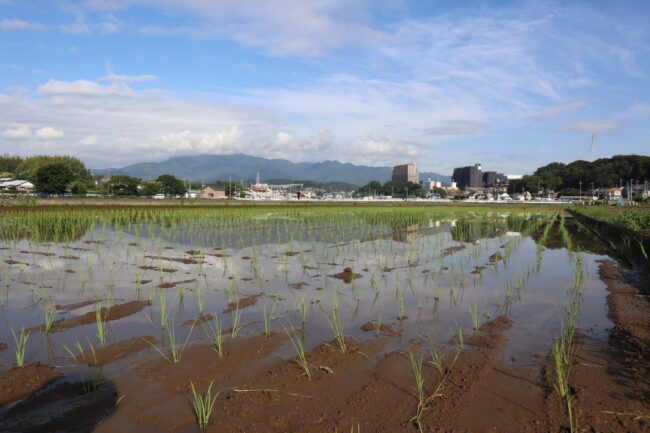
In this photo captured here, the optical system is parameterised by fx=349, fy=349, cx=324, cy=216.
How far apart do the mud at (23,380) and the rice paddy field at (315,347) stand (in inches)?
0.6

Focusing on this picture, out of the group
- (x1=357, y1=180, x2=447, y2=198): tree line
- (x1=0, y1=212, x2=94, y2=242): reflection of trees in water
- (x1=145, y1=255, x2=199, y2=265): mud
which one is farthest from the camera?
(x1=357, y1=180, x2=447, y2=198): tree line

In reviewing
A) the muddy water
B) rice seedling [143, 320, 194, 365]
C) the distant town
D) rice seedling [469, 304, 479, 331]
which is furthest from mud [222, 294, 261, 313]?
the distant town

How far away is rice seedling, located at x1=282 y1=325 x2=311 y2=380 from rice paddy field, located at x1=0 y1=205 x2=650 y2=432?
0.03m

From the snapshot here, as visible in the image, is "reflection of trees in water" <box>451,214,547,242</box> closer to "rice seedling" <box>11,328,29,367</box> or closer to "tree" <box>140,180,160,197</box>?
"rice seedling" <box>11,328,29,367</box>

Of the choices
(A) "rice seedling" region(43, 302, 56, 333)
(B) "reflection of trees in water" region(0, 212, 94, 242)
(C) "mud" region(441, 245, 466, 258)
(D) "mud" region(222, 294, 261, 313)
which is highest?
(B) "reflection of trees in water" region(0, 212, 94, 242)

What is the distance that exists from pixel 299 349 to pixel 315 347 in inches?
7.0

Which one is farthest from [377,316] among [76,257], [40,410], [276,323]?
[76,257]

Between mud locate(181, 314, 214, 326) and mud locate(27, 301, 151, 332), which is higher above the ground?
mud locate(27, 301, 151, 332)

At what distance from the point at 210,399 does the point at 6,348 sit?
8.22 ft

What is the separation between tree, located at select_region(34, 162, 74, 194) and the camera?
51969 mm

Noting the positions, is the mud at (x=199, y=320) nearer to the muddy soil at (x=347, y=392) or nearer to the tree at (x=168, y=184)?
the muddy soil at (x=347, y=392)

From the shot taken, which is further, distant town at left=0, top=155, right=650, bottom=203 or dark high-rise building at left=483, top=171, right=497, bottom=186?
dark high-rise building at left=483, top=171, right=497, bottom=186

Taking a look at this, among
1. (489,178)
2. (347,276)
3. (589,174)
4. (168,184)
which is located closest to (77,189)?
(168,184)

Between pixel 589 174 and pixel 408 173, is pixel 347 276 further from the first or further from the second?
pixel 408 173
